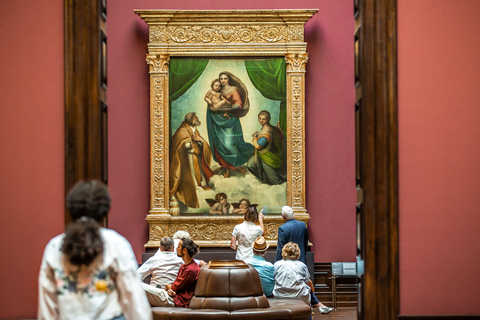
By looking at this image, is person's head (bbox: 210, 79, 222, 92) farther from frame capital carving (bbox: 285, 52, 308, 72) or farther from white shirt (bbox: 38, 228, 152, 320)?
white shirt (bbox: 38, 228, 152, 320)

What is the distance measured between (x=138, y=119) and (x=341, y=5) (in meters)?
→ 4.01

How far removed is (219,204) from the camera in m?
10.4

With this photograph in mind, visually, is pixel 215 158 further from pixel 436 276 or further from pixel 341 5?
pixel 436 276

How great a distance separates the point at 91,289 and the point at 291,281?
4.55 meters

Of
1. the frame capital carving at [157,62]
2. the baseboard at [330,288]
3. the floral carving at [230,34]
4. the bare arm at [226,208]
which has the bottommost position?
the baseboard at [330,288]

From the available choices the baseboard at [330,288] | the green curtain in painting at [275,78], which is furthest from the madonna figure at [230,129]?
the baseboard at [330,288]

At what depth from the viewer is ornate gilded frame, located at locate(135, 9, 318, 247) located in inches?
402

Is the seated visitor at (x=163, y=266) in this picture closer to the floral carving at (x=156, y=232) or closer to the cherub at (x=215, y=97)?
the floral carving at (x=156, y=232)

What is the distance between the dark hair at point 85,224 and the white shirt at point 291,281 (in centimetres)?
453

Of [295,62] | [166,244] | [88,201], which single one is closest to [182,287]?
[166,244]

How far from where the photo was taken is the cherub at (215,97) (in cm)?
1043

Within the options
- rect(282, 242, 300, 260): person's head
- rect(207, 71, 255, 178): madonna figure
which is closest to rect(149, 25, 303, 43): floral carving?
rect(207, 71, 255, 178): madonna figure

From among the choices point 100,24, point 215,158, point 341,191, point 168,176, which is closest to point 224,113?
point 215,158

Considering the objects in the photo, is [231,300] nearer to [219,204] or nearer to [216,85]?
[219,204]
